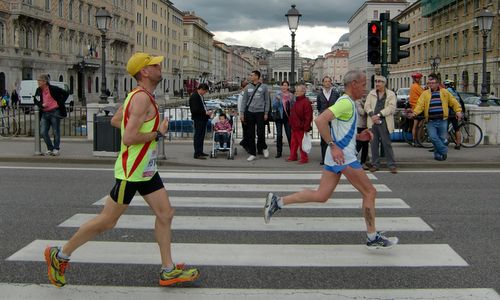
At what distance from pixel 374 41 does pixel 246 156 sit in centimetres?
399

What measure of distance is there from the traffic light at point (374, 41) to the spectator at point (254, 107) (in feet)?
8.23

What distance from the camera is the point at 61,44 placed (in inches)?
2341

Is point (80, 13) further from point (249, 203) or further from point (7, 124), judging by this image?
point (249, 203)

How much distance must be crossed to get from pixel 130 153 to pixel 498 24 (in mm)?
→ 48222

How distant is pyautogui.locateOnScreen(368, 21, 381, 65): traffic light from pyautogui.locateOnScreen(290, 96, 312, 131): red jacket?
188 centimetres

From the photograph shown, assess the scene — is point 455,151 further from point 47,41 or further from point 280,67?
point 280,67

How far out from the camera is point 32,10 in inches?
2007

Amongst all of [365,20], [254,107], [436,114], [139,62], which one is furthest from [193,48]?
[139,62]

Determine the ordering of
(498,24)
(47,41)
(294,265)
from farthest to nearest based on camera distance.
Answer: (47,41)
(498,24)
(294,265)

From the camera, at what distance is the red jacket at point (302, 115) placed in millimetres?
12336

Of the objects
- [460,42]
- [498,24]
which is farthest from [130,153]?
[460,42]

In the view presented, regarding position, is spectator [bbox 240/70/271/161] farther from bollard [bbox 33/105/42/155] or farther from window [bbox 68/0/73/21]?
window [bbox 68/0/73/21]

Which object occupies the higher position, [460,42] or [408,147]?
[460,42]

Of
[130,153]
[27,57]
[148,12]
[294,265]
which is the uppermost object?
[148,12]
